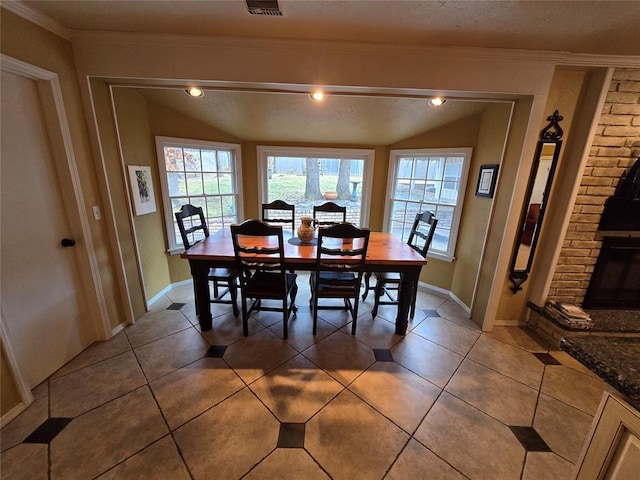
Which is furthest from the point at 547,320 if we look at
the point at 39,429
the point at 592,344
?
the point at 39,429

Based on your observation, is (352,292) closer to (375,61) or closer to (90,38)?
(375,61)

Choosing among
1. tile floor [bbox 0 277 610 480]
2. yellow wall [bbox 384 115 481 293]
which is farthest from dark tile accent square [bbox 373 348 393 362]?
yellow wall [bbox 384 115 481 293]

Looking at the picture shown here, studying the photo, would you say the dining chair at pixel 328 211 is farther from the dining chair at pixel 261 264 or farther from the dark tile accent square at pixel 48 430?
the dark tile accent square at pixel 48 430

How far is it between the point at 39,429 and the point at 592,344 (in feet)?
8.80

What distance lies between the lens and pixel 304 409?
5.27 ft

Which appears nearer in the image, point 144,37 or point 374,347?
point 144,37

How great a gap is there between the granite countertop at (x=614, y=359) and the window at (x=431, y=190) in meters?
2.46

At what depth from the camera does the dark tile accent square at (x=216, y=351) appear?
206cm

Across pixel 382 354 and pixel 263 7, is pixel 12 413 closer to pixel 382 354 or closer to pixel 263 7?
pixel 382 354

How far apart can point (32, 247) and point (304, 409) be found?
6.88ft

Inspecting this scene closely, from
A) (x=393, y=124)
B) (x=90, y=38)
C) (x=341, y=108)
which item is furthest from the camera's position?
(x=393, y=124)

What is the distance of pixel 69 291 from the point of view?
6.34ft

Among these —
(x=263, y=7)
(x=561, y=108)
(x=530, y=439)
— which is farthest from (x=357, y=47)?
(x=530, y=439)

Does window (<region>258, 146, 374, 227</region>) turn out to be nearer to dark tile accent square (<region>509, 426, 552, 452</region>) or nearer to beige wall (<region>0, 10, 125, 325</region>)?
beige wall (<region>0, 10, 125, 325</region>)
